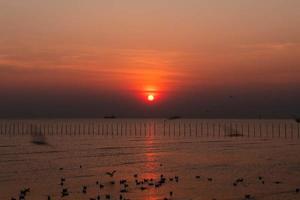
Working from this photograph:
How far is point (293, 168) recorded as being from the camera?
44281 mm

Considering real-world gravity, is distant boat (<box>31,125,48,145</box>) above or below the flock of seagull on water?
above

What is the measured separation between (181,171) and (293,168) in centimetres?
1078

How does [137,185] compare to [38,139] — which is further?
[38,139]

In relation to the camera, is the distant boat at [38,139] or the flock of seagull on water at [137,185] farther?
the distant boat at [38,139]

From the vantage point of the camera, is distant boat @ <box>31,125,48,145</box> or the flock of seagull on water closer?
the flock of seagull on water

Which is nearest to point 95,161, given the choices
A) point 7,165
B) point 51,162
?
point 51,162

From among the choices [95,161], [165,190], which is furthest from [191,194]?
[95,161]

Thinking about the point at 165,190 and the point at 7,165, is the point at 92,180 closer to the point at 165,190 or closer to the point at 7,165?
the point at 165,190

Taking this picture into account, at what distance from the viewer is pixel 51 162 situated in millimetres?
51688

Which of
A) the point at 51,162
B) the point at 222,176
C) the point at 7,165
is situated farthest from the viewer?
the point at 51,162

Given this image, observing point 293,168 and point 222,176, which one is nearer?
point 222,176

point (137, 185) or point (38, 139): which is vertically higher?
point (38, 139)

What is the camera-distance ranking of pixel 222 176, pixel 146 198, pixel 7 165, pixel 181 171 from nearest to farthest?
pixel 146 198, pixel 222 176, pixel 181 171, pixel 7 165

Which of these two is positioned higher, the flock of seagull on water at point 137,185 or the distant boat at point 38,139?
the distant boat at point 38,139
